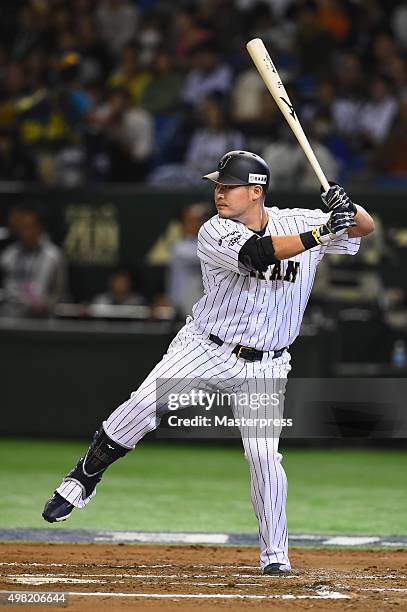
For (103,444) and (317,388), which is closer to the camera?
(103,444)

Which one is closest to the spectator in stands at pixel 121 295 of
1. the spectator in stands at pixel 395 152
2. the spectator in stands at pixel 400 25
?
the spectator in stands at pixel 395 152

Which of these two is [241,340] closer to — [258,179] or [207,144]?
[258,179]

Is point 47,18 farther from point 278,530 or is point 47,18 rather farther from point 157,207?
point 278,530

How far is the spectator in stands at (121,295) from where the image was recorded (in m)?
12.3

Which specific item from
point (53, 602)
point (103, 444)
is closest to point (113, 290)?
point (103, 444)

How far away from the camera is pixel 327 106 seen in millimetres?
13023

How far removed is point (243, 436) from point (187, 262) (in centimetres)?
611

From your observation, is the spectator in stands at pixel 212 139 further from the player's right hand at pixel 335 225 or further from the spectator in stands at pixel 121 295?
the player's right hand at pixel 335 225

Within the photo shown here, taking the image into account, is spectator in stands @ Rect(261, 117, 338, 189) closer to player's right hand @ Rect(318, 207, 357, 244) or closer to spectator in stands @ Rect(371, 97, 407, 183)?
spectator in stands @ Rect(371, 97, 407, 183)

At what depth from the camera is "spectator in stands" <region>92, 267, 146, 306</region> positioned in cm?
1226

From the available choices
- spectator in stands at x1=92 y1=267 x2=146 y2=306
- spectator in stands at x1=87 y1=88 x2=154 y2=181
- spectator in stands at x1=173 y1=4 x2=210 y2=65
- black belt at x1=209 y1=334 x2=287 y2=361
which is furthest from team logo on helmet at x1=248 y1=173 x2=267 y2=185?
spectator in stands at x1=173 y1=4 x2=210 y2=65

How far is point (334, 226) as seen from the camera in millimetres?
5781

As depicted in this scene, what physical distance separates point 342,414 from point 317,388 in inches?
12.1

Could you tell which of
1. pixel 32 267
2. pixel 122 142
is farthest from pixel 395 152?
pixel 32 267
